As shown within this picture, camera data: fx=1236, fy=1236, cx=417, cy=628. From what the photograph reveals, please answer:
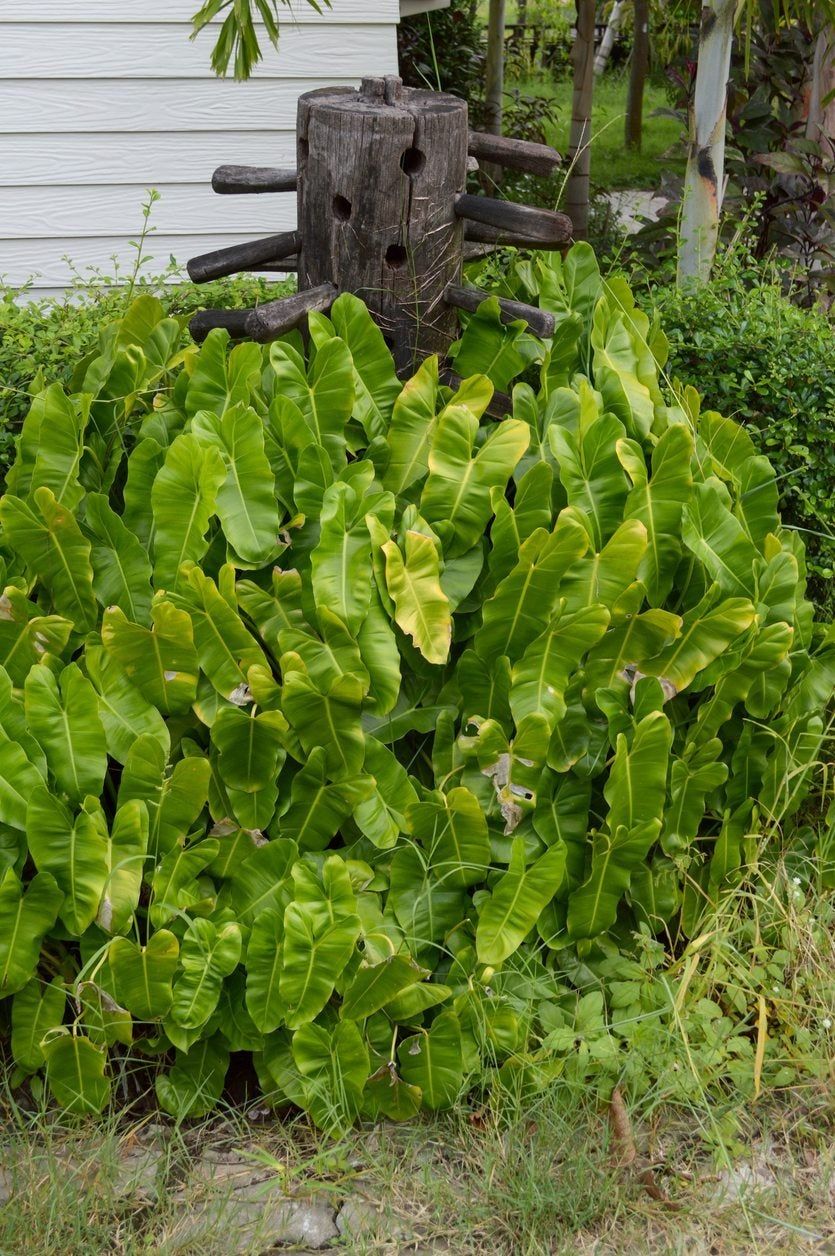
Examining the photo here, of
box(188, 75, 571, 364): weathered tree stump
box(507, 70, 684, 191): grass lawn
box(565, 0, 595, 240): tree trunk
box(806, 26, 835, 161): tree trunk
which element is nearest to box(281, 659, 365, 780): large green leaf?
box(188, 75, 571, 364): weathered tree stump

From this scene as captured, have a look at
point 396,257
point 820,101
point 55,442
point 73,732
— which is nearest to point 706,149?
point 820,101

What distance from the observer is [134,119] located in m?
5.00

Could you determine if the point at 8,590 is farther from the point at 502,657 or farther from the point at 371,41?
the point at 371,41

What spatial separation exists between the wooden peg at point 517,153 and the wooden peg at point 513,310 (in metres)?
0.32

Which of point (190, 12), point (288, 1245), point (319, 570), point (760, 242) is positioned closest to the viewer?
point (288, 1245)

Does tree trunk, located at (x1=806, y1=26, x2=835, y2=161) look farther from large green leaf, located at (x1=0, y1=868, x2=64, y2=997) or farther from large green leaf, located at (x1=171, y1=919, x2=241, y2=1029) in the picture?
large green leaf, located at (x1=0, y1=868, x2=64, y2=997)

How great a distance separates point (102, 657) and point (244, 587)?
1.05 feet

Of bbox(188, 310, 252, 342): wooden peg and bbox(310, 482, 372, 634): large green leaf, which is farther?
bbox(188, 310, 252, 342): wooden peg

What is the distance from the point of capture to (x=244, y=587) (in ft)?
8.28

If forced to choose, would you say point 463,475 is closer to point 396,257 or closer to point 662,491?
point 662,491

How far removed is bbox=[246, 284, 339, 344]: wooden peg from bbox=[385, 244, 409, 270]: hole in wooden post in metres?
0.14

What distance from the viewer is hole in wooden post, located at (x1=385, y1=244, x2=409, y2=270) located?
2879 mm

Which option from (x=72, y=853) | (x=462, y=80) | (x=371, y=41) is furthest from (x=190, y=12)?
(x=462, y=80)

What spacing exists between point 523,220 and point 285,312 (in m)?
0.58
